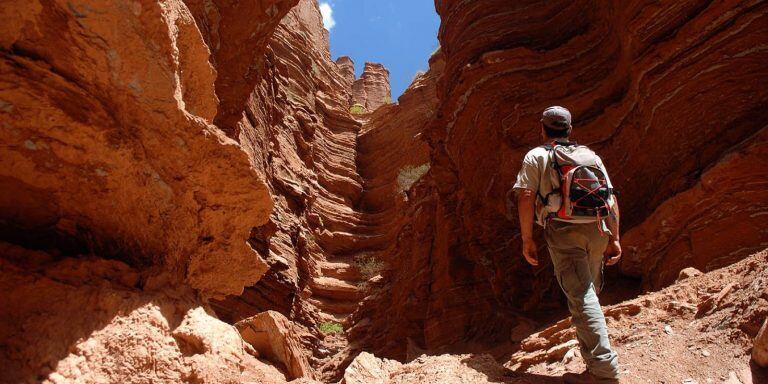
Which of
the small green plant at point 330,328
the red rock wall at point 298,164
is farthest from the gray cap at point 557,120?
the small green plant at point 330,328

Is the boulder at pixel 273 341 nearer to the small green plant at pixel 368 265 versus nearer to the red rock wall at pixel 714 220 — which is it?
the red rock wall at pixel 714 220

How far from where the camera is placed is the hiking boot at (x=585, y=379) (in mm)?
3544

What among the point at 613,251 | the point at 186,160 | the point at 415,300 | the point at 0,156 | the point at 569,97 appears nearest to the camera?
the point at 0,156

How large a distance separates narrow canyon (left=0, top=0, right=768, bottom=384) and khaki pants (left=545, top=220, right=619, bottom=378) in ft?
2.18

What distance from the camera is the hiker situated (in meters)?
3.76

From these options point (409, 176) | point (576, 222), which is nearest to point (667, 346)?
point (576, 222)

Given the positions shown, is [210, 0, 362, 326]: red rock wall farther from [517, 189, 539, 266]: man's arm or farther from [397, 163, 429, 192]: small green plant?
[517, 189, 539, 266]: man's arm

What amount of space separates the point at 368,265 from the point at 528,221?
1815 cm

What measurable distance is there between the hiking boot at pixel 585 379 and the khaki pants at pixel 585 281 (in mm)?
34

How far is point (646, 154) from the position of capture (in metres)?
8.89

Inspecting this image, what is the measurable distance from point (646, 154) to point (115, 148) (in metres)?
8.04

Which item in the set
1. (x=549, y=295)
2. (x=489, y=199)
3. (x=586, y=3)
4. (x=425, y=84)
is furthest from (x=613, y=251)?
(x=425, y=84)

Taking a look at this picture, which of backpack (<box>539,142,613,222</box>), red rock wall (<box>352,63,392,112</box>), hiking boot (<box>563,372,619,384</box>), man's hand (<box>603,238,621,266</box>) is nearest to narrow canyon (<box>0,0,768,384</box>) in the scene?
hiking boot (<box>563,372,619,384</box>)

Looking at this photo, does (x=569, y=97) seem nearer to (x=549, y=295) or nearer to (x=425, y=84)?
(x=549, y=295)
